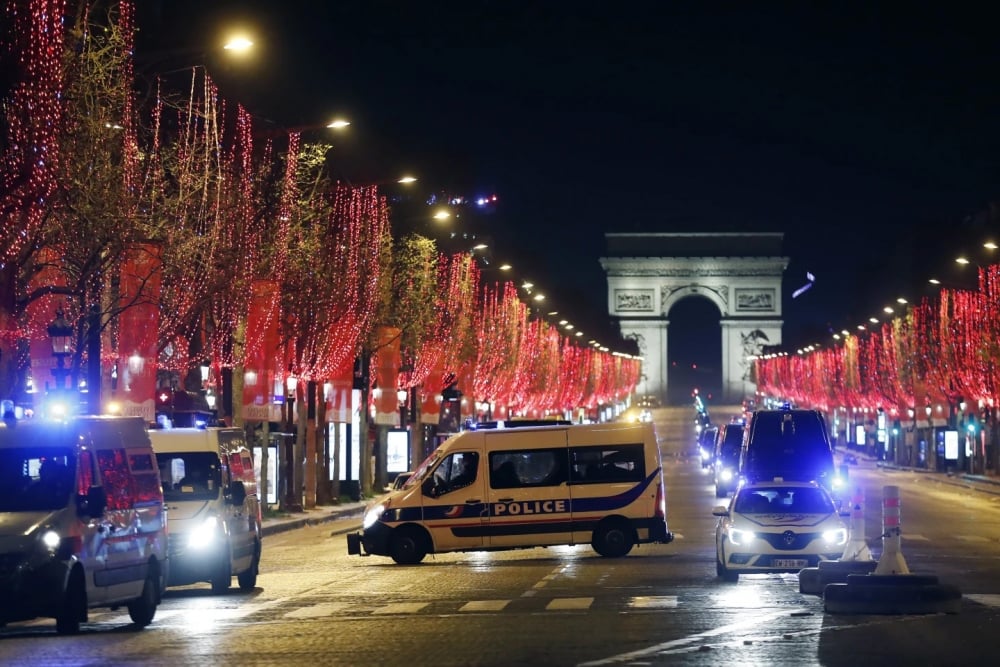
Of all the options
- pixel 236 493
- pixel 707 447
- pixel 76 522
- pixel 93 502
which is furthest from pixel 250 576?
pixel 707 447

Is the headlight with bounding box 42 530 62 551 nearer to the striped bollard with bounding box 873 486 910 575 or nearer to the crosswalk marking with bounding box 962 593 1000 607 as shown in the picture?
the striped bollard with bounding box 873 486 910 575

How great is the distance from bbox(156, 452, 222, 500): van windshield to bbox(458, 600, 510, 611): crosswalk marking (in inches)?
168

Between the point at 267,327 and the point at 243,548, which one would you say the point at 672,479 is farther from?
the point at 243,548

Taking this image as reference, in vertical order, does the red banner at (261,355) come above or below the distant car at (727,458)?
above

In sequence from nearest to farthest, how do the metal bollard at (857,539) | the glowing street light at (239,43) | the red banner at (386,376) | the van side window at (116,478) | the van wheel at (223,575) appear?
the van side window at (116,478) → the metal bollard at (857,539) → the van wheel at (223,575) → the glowing street light at (239,43) → the red banner at (386,376)

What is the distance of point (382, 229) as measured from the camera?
60.2 m

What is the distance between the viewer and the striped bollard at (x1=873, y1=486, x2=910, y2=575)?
901 inches

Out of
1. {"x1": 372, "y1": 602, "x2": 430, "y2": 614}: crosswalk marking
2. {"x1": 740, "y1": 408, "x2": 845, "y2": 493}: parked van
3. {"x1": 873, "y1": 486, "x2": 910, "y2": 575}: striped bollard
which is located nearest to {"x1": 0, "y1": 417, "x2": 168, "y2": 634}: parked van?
{"x1": 372, "y1": 602, "x2": 430, "y2": 614}: crosswalk marking

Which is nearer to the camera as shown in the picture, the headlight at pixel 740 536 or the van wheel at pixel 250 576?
the headlight at pixel 740 536

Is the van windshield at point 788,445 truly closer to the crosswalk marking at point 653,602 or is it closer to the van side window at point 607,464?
the van side window at point 607,464

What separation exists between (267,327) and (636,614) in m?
26.2

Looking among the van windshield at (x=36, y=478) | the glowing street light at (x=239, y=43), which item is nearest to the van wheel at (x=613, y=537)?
the glowing street light at (x=239, y=43)

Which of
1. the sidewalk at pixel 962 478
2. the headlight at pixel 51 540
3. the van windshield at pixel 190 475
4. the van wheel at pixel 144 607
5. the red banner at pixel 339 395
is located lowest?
the sidewalk at pixel 962 478

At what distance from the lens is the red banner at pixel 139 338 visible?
36.2 m
